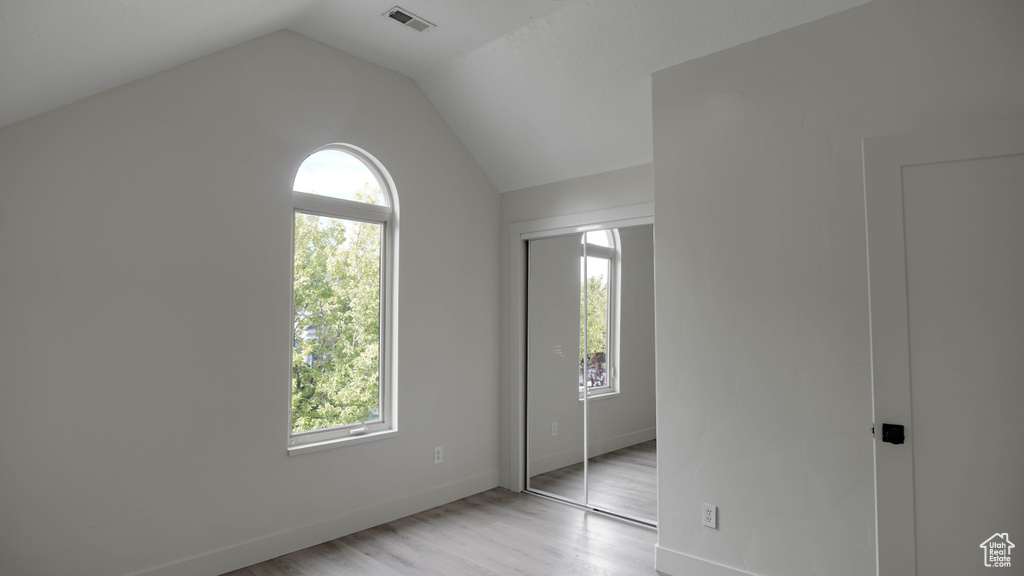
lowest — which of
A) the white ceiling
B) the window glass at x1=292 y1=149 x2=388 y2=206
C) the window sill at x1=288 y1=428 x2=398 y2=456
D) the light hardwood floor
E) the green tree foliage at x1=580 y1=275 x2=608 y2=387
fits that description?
the light hardwood floor

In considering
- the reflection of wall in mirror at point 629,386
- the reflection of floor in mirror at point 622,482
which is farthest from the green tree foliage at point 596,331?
the reflection of floor in mirror at point 622,482

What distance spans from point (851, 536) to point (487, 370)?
8.85ft

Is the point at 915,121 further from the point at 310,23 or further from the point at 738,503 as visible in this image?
the point at 310,23

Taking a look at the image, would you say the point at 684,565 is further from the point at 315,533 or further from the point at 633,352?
the point at 315,533

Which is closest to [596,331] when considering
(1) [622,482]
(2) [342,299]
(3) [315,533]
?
(1) [622,482]

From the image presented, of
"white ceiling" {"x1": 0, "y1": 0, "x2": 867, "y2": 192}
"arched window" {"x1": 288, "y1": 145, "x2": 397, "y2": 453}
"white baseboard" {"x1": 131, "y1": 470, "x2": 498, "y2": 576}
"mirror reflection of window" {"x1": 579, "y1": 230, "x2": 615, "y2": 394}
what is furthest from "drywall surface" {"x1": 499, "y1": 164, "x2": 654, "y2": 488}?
"arched window" {"x1": 288, "y1": 145, "x2": 397, "y2": 453}

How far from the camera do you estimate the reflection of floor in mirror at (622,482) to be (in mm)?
3652

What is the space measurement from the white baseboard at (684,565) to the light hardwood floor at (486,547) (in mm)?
75

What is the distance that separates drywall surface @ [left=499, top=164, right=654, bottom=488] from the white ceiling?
0.09m

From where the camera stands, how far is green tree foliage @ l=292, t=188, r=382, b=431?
11.5ft

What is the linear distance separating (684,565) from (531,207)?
8.74 ft

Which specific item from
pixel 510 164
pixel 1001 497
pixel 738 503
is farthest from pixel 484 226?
pixel 1001 497

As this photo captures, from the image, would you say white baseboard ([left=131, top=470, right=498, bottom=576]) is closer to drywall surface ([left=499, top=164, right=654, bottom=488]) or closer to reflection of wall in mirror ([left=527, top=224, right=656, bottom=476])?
drywall surface ([left=499, top=164, right=654, bottom=488])

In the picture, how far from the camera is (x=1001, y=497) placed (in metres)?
1.97
